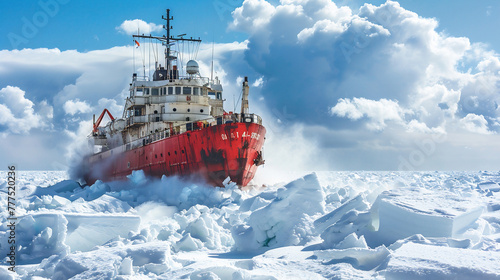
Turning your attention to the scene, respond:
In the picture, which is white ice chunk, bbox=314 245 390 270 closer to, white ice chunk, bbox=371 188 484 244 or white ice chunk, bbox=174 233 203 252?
white ice chunk, bbox=371 188 484 244

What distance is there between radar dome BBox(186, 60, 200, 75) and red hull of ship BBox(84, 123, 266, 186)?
184 inches

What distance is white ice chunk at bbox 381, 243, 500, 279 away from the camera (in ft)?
14.5

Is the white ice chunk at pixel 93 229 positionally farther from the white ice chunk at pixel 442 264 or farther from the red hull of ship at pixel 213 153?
the red hull of ship at pixel 213 153

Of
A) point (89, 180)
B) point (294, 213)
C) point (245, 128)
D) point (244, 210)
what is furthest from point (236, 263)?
point (89, 180)

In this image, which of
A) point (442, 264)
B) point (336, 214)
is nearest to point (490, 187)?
point (336, 214)

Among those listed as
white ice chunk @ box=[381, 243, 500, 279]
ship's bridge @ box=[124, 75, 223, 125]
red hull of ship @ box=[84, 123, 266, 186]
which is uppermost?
ship's bridge @ box=[124, 75, 223, 125]

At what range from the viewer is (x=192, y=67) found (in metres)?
22.8

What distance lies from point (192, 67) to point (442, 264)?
64.1ft

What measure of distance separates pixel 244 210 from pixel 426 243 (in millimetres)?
5690

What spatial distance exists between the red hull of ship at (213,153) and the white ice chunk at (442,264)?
43.8 ft

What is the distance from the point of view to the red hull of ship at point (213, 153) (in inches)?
711

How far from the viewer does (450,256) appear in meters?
4.84

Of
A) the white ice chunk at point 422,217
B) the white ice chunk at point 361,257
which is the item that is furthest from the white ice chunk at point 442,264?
the white ice chunk at point 422,217

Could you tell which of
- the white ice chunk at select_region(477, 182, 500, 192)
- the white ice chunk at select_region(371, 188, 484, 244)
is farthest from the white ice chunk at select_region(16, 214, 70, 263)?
the white ice chunk at select_region(477, 182, 500, 192)
